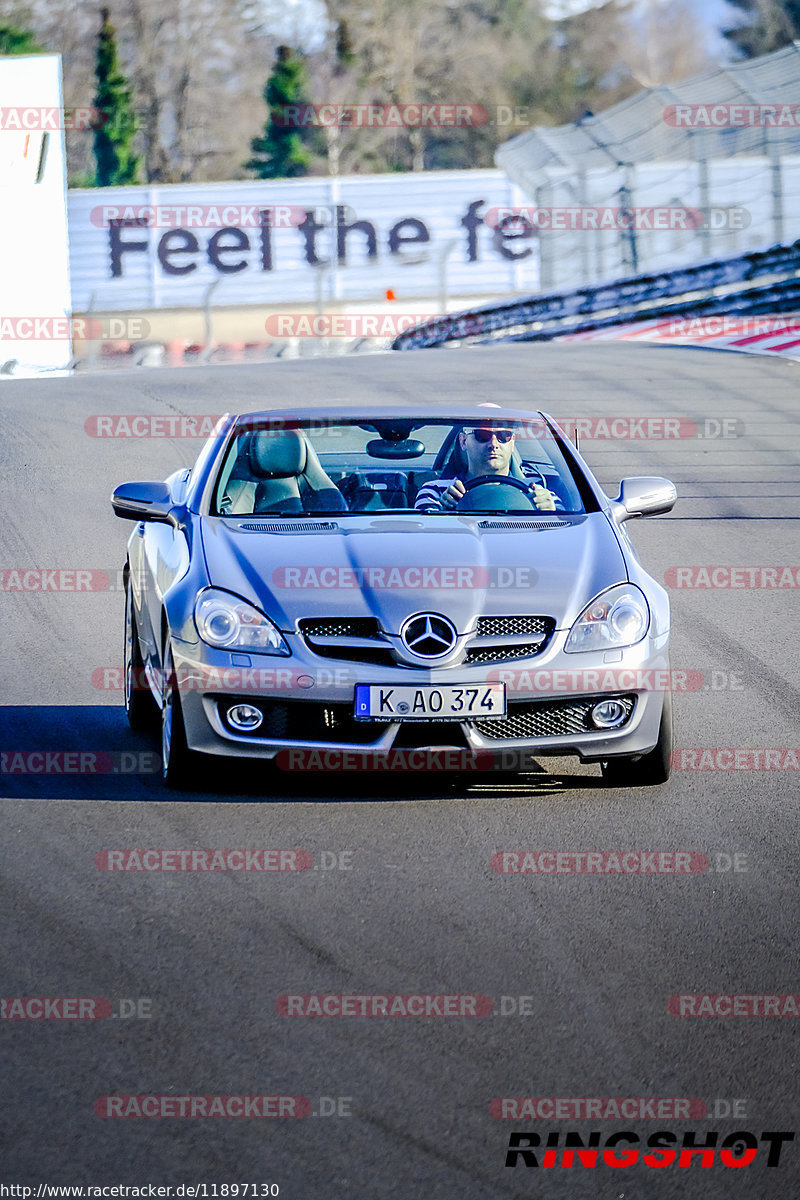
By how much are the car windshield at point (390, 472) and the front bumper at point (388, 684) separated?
122 centimetres

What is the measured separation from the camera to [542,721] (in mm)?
6160

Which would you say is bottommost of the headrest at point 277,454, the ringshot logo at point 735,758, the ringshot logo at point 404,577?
the ringshot logo at point 735,758

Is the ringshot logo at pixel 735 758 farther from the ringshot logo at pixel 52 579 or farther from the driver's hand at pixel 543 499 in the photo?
the ringshot logo at pixel 52 579

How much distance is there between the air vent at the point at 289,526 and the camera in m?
6.90

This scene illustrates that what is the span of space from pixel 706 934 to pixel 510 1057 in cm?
112

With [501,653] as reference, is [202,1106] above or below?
below

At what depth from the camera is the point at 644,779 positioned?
660cm

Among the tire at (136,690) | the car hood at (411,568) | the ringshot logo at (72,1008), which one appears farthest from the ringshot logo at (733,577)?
the ringshot logo at (72,1008)

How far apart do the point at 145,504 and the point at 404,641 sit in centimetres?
170

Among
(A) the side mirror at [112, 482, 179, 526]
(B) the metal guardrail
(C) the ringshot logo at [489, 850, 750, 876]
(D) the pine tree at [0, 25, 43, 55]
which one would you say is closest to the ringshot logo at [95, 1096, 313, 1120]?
(C) the ringshot logo at [489, 850, 750, 876]

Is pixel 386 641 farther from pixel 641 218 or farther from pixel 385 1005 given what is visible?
pixel 641 218

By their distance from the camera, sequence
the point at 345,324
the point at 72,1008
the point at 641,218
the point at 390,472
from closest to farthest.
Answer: the point at 72,1008
the point at 390,472
the point at 641,218
the point at 345,324

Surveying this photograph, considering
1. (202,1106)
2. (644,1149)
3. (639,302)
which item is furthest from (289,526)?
(639,302)

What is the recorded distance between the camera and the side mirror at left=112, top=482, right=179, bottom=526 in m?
7.19
